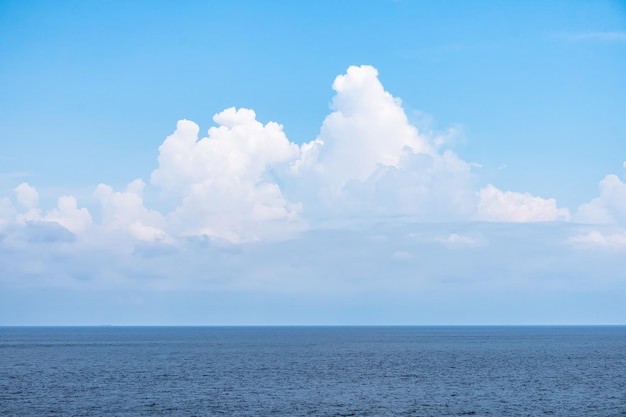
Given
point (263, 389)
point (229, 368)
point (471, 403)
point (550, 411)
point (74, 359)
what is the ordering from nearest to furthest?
point (550, 411)
point (471, 403)
point (263, 389)
point (229, 368)
point (74, 359)

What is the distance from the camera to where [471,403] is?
2744 inches

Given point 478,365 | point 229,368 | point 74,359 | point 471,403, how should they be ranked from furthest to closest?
point 74,359 → point 478,365 → point 229,368 → point 471,403

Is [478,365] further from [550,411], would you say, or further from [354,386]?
[550,411]

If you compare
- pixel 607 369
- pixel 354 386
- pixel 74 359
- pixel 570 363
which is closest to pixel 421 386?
pixel 354 386

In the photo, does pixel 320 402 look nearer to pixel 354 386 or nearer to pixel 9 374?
pixel 354 386

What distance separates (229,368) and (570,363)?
58.9 m

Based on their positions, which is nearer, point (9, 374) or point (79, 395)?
point (79, 395)

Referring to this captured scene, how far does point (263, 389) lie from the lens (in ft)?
264

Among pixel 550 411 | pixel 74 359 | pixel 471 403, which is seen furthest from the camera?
pixel 74 359

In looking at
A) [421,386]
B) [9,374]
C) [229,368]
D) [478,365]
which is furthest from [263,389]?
[478,365]

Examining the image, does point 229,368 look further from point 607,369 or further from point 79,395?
point 607,369

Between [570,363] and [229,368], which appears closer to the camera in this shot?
[229,368]

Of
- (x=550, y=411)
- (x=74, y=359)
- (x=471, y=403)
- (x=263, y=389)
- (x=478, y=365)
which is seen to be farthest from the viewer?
(x=74, y=359)

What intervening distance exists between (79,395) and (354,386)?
102 ft
